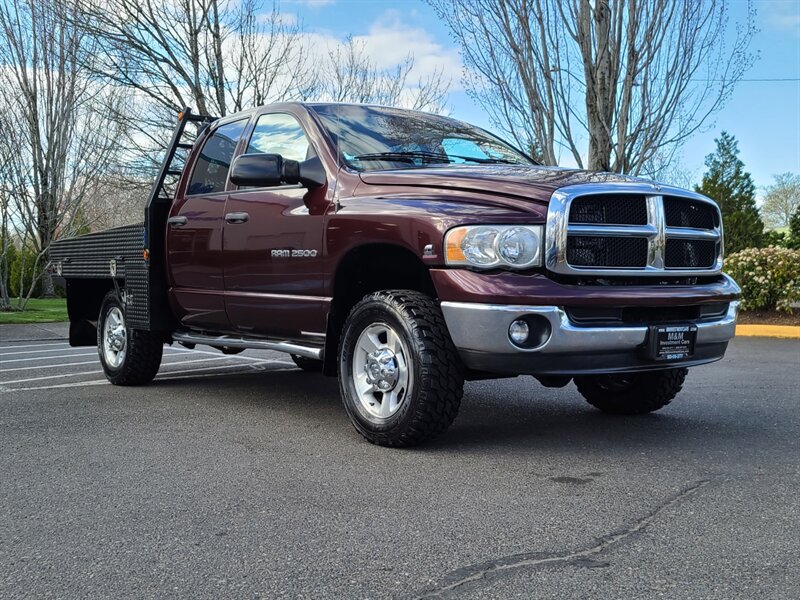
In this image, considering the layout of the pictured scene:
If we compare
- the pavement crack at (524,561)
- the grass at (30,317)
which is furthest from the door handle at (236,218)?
the grass at (30,317)

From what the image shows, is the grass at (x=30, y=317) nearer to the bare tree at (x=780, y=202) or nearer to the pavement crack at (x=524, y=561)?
the pavement crack at (x=524, y=561)

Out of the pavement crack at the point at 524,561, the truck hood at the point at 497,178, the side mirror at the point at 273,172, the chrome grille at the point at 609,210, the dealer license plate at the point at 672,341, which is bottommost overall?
the pavement crack at the point at 524,561

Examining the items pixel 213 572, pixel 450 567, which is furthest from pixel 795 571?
pixel 213 572

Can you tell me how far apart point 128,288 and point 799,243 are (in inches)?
1061

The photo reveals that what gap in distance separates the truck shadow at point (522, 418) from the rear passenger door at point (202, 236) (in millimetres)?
700

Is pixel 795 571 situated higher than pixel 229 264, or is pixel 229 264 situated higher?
pixel 229 264

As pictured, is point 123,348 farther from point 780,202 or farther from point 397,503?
point 780,202

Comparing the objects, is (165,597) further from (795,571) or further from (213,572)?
(795,571)

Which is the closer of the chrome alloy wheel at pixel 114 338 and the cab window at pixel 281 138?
the cab window at pixel 281 138

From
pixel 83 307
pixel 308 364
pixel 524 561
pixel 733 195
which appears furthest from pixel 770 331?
pixel 733 195

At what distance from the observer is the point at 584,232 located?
4.02 metres

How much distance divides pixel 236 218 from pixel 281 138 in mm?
623

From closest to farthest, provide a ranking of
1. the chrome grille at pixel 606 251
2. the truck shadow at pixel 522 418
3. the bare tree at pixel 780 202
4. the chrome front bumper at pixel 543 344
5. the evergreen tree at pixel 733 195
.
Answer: the chrome front bumper at pixel 543 344
the chrome grille at pixel 606 251
the truck shadow at pixel 522 418
the evergreen tree at pixel 733 195
the bare tree at pixel 780 202

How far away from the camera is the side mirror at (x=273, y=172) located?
15.9ft
